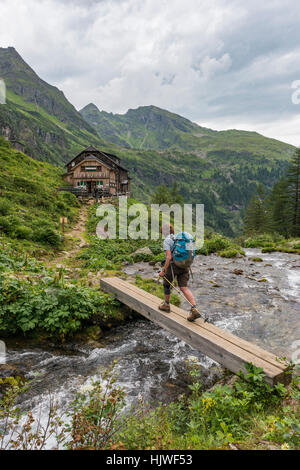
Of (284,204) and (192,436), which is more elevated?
(284,204)

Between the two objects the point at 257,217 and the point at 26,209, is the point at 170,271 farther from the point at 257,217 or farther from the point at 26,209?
the point at 257,217

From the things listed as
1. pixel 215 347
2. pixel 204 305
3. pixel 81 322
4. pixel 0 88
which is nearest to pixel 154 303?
pixel 81 322

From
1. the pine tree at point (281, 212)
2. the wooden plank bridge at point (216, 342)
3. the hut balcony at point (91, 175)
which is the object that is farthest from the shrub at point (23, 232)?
the pine tree at point (281, 212)

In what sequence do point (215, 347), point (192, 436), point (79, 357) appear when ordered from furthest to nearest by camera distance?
point (79, 357), point (215, 347), point (192, 436)

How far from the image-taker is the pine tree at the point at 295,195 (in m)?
48.5

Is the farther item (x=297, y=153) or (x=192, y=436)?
(x=297, y=153)

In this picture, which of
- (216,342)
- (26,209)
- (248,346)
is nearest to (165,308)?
(216,342)

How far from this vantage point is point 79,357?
22.6ft

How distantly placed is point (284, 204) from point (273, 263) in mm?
40119

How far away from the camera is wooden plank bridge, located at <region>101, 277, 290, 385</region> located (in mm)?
4773

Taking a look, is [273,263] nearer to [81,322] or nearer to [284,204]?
[81,322]

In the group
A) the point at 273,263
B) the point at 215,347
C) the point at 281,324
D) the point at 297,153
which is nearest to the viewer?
the point at 215,347

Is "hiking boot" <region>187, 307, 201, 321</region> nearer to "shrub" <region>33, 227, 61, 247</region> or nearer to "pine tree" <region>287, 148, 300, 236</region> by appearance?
"shrub" <region>33, 227, 61, 247</region>

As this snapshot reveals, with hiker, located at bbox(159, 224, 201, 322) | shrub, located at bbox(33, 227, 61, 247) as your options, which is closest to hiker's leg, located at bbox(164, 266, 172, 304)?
hiker, located at bbox(159, 224, 201, 322)
